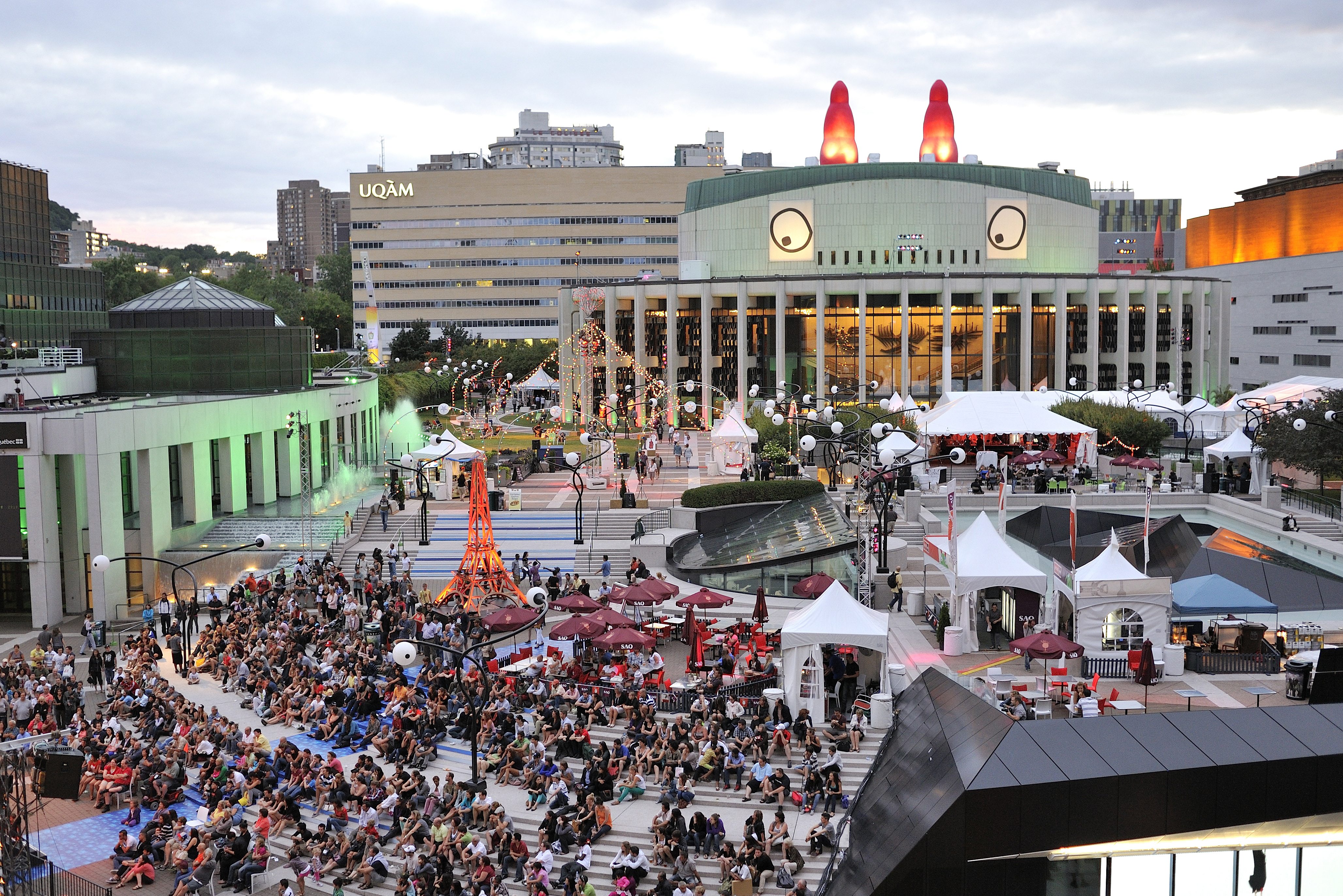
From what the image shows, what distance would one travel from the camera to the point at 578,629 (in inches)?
1127

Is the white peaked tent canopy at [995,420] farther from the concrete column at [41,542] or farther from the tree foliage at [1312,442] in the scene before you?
the concrete column at [41,542]

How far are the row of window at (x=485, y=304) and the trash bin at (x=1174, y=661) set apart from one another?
129 metres

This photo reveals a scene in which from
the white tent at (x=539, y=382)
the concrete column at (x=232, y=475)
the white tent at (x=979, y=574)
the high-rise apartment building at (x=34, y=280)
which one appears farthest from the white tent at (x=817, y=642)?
the white tent at (x=539, y=382)

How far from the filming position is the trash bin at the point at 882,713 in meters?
25.3

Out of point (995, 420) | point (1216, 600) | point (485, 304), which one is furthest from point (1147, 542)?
point (485, 304)

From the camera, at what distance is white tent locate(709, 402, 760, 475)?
5766cm

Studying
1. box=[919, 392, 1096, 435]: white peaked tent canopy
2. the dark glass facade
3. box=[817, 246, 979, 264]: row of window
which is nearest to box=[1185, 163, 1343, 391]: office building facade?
box=[817, 246, 979, 264]: row of window

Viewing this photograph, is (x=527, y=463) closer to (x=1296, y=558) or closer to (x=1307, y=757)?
(x=1296, y=558)

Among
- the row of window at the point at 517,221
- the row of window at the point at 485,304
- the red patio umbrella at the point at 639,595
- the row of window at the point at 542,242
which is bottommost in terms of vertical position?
the red patio umbrella at the point at 639,595

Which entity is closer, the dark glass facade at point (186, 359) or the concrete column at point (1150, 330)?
the dark glass facade at point (186, 359)

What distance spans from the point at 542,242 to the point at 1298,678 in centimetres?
13446

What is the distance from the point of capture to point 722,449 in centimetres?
5853

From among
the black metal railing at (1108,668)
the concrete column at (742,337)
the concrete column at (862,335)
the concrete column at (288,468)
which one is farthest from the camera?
the concrete column at (742,337)

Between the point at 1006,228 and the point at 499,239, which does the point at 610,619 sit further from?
the point at 499,239
